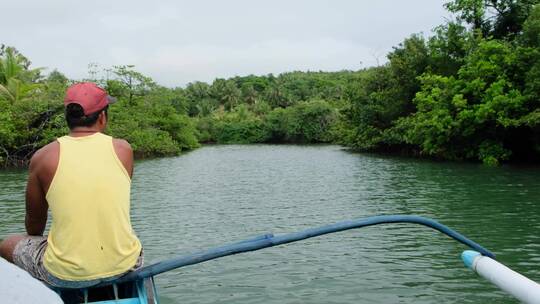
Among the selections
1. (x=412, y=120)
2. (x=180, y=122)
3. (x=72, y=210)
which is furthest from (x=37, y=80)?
(x=72, y=210)

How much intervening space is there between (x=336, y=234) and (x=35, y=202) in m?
7.48

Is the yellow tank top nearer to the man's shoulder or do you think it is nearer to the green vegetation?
the man's shoulder

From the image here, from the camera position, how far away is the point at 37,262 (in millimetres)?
3193

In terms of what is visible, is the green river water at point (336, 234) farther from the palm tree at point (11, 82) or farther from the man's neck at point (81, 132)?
the palm tree at point (11, 82)

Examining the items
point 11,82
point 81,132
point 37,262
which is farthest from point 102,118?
point 11,82

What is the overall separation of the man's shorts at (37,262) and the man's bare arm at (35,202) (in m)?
0.07

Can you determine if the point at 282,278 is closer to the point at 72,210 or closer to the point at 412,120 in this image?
the point at 72,210

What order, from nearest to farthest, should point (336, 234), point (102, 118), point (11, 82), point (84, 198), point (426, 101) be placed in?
point (84, 198)
point (102, 118)
point (336, 234)
point (426, 101)
point (11, 82)

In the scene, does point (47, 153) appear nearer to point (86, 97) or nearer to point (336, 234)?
point (86, 97)

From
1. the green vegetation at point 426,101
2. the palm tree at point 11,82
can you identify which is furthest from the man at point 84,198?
the palm tree at point 11,82

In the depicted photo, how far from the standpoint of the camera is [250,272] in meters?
7.68

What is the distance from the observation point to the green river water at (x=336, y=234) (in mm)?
6855

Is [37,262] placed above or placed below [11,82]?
below

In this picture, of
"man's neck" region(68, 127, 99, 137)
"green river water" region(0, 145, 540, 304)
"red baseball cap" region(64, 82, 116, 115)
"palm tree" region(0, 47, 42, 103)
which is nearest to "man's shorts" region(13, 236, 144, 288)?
"man's neck" region(68, 127, 99, 137)
